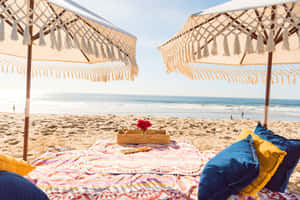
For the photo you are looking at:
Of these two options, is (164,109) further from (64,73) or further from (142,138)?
(142,138)

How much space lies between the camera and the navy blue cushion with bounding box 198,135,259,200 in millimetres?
1219

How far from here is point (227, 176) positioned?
1.25 m

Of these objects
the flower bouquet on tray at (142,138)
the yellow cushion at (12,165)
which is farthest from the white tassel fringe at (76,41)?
the flower bouquet on tray at (142,138)

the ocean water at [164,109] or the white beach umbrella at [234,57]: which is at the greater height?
the white beach umbrella at [234,57]

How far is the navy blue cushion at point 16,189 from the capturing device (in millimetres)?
883

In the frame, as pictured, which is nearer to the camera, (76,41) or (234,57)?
(76,41)

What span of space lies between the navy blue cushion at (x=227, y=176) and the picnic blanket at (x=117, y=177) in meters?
0.17

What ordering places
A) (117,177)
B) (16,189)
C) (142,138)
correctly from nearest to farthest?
(16,189)
(117,177)
(142,138)

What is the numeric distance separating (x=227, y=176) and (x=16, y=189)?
1326 millimetres

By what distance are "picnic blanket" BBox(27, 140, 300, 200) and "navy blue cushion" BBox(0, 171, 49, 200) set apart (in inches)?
17.8

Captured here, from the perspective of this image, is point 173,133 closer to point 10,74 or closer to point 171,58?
point 171,58

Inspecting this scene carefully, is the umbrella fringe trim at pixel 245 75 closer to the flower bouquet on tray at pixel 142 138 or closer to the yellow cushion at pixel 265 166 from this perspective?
the flower bouquet on tray at pixel 142 138

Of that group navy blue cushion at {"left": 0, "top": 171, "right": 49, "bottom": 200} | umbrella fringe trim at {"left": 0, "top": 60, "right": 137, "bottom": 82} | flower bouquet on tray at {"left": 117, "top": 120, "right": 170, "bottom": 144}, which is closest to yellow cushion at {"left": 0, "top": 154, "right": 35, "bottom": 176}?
navy blue cushion at {"left": 0, "top": 171, "right": 49, "bottom": 200}

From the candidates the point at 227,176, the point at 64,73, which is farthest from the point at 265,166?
the point at 64,73
